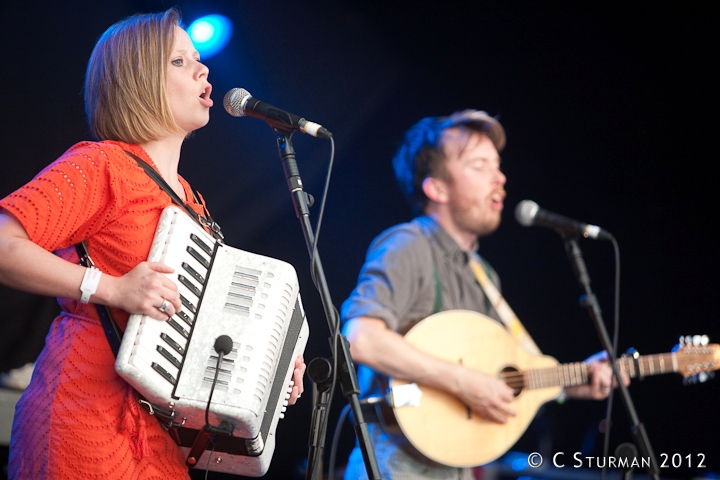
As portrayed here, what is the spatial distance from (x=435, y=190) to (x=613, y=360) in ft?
4.84

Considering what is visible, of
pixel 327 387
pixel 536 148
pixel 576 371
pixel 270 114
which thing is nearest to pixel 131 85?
pixel 270 114

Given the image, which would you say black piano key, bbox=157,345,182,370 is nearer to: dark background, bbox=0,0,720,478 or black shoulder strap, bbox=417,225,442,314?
black shoulder strap, bbox=417,225,442,314

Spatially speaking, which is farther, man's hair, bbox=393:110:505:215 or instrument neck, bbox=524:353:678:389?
man's hair, bbox=393:110:505:215

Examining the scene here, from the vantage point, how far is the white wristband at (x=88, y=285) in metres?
1.71

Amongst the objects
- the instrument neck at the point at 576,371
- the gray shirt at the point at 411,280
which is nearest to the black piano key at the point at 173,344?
the gray shirt at the point at 411,280

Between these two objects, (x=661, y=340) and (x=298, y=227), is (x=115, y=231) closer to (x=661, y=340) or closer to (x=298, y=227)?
(x=298, y=227)

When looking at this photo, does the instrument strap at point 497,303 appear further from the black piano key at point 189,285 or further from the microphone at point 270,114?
the black piano key at point 189,285

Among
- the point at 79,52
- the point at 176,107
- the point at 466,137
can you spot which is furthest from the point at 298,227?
the point at 176,107

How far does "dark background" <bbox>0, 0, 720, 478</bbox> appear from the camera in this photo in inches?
162

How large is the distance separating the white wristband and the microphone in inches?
28.4

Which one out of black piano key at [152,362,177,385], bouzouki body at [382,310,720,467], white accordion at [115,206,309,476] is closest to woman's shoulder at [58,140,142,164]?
white accordion at [115,206,309,476]

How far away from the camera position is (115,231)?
1.90 meters

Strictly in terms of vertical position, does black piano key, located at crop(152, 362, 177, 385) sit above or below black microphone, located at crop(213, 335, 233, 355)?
below

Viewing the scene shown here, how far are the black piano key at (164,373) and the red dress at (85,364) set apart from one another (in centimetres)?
15
